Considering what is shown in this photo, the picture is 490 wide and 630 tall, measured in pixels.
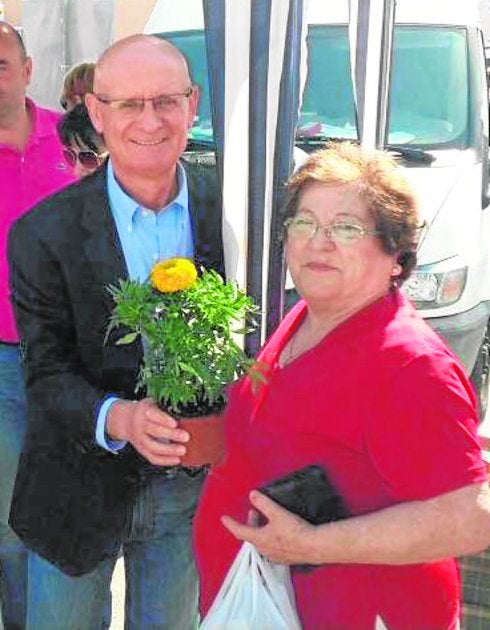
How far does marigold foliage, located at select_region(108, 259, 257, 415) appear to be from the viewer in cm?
155

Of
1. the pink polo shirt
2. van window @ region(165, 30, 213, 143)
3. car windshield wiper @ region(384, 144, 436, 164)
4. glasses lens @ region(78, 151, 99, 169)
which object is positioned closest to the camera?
the pink polo shirt

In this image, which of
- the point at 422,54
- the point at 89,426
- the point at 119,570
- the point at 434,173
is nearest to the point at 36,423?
the point at 89,426

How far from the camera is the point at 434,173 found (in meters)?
4.26

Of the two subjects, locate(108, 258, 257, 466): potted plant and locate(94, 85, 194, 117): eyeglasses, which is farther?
locate(94, 85, 194, 117): eyeglasses

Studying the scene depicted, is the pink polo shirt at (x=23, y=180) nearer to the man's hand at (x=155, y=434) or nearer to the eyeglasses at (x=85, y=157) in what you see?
the eyeglasses at (x=85, y=157)

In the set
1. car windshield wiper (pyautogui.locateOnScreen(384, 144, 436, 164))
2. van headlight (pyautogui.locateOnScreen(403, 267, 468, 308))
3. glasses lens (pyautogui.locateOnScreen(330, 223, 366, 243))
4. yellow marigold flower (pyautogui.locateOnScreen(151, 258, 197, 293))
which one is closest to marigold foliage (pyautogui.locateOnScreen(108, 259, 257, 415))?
yellow marigold flower (pyautogui.locateOnScreen(151, 258, 197, 293))

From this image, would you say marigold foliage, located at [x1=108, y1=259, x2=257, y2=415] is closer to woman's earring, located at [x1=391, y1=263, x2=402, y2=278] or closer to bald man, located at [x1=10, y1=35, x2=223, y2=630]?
bald man, located at [x1=10, y1=35, x2=223, y2=630]

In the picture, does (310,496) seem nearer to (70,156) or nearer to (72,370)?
(72,370)

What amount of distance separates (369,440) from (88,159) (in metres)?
1.88

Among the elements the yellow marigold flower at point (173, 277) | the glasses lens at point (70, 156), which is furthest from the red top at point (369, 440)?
the glasses lens at point (70, 156)

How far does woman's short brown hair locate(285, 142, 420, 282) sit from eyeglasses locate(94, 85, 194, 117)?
40cm

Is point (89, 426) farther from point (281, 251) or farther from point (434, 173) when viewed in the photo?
point (434, 173)

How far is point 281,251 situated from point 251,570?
90 centimetres

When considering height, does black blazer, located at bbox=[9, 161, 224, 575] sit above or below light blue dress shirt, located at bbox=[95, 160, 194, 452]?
below
